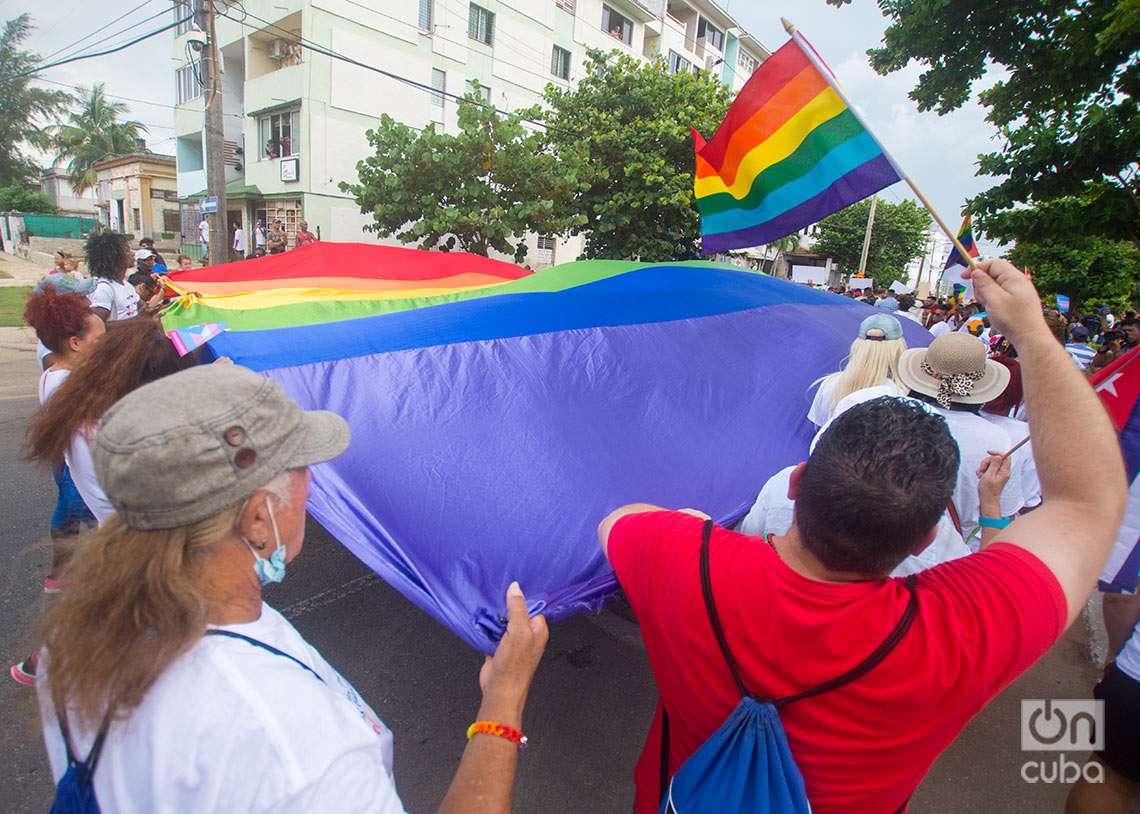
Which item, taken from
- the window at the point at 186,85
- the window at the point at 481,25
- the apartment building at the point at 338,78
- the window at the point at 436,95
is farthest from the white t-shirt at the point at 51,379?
the window at the point at 186,85

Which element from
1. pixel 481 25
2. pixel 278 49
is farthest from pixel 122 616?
pixel 481 25

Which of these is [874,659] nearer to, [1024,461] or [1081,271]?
[1024,461]

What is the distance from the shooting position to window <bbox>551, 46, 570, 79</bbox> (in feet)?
72.2

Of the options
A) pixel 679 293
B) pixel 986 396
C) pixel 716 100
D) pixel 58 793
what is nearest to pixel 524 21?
pixel 716 100

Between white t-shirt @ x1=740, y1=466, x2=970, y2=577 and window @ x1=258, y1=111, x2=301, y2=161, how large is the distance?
60.4 ft

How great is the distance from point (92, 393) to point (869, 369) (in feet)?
10.6

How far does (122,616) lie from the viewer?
79cm

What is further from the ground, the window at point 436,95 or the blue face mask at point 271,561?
the window at point 436,95

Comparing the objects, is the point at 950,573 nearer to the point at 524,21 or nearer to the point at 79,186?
the point at 524,21

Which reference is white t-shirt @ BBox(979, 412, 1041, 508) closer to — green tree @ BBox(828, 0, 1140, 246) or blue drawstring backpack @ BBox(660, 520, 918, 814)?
blue drawstring backpack @ BBox(660, 520, 918, 814)

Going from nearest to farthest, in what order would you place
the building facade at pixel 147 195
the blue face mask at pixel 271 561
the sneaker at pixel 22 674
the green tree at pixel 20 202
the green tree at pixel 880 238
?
1. the blue face mask at pixel 271 561
2. the sneaker at pixel 22 674
3. the building facade at pixel 147 195
4. the green tree at pixel 20 202
5. the green tree at pixel 880 238

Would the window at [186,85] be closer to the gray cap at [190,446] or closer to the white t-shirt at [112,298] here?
the white t-shirt at [112,298]

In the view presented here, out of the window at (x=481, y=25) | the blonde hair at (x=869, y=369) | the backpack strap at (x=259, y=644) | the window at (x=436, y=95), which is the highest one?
the window at (x=481, y=25)

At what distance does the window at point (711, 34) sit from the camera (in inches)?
1127
